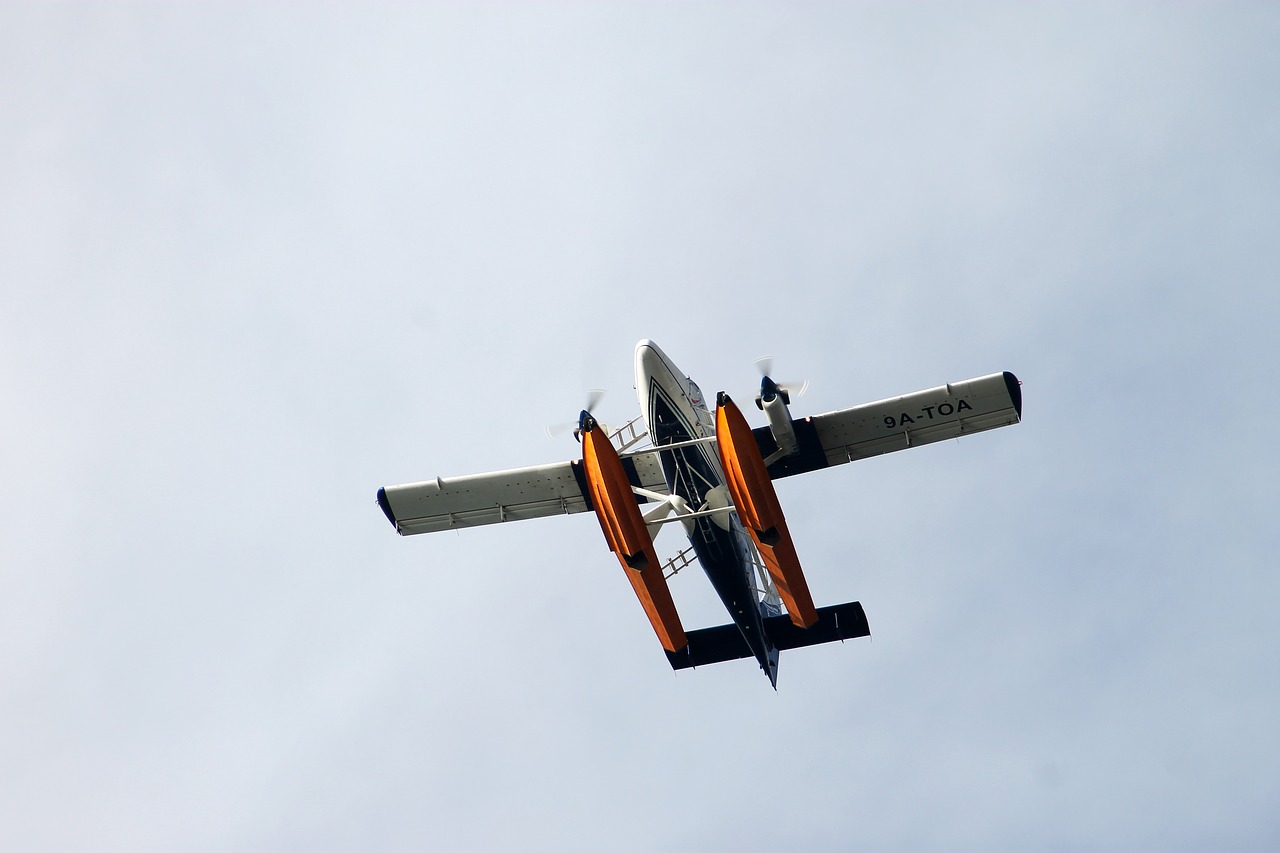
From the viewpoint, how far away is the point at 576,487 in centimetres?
3020

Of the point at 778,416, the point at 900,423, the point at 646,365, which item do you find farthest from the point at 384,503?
the point at 900,423

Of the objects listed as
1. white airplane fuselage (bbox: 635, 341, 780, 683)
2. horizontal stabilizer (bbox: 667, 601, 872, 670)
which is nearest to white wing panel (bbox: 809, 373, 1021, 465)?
white airplane fuselage (bbox: 635, 341, 780, 683)

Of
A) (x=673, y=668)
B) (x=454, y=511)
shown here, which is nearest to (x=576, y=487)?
(x=454, y=511)

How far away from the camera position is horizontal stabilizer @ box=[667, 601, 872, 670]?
29484mm

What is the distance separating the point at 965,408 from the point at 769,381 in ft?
15.7

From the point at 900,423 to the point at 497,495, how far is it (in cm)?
1025

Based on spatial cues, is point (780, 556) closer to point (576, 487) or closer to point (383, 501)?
point (576, 487)

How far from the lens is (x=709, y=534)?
2870cm

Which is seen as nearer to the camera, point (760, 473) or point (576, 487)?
point (760, 473)

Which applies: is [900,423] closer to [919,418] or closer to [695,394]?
[919,418]

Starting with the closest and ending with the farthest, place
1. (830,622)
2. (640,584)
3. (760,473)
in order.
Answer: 1. (760,473)
2. (640,584)
3. (830,622)

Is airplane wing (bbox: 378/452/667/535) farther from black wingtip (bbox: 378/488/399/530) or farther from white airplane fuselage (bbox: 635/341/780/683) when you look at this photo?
white airplane fuselage (bbox: 635/341/780/683)

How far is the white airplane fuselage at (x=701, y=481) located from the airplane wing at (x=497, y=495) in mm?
1645

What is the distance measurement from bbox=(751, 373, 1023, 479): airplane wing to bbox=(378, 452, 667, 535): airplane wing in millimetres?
3681
